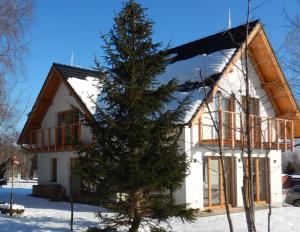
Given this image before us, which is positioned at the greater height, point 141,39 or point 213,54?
point 213,54

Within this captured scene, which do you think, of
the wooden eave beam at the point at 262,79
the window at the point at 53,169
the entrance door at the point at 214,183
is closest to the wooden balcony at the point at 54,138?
the window at the point at 53,169

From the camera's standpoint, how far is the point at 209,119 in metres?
17.6

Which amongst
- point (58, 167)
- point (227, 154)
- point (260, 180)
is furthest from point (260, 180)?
point (58, 167)

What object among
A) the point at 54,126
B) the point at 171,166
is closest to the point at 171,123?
the point at 171,166

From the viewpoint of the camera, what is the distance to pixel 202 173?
55.9 feet

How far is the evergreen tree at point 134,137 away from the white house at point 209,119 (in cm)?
439

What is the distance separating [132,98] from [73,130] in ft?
37.7

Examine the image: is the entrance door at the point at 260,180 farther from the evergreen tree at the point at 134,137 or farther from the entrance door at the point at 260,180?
the evergreen tree at the point at 134,137

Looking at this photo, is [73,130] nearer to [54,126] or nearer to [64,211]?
[54,126]

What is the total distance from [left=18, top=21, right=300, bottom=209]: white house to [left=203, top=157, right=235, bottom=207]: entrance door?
0.13ft

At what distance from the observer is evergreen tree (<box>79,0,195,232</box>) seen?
9781 mm

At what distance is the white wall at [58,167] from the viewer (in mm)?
21469

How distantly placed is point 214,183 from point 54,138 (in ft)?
29.9

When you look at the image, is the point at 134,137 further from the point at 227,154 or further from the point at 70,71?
the point at 70,71
